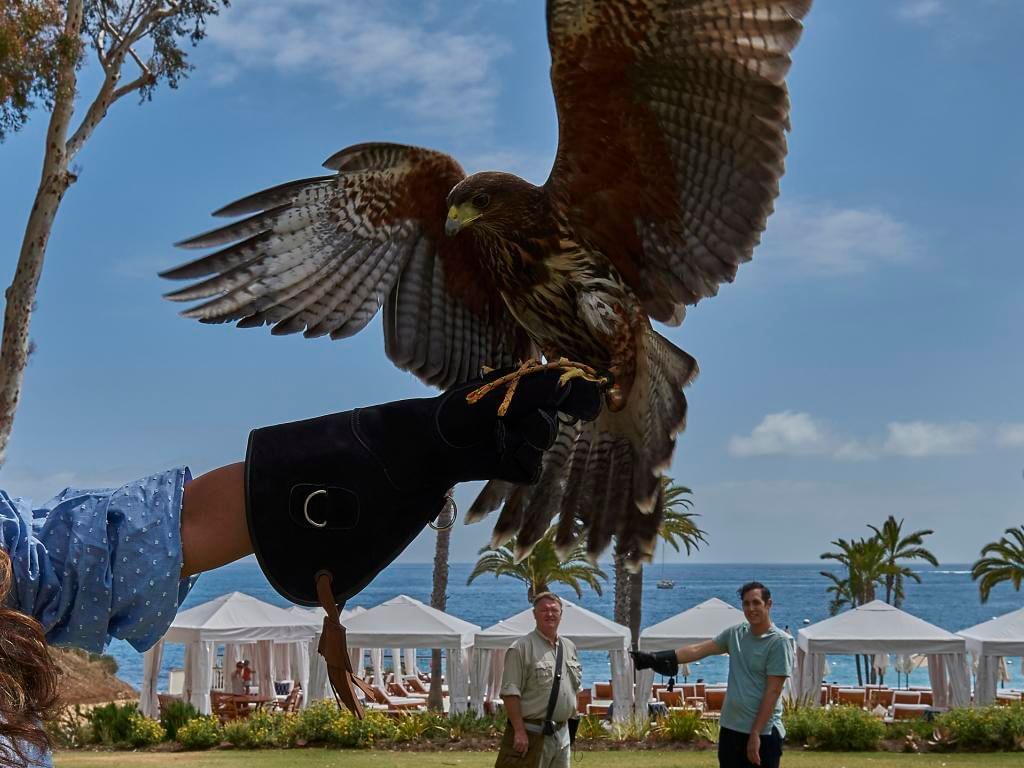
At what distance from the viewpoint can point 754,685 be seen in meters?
5.91

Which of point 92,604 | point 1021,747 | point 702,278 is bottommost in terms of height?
point 1021,747

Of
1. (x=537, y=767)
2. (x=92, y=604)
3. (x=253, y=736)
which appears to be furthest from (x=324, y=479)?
(x=253, y=736)

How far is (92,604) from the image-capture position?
111 cm

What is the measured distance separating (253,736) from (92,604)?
1674 cm

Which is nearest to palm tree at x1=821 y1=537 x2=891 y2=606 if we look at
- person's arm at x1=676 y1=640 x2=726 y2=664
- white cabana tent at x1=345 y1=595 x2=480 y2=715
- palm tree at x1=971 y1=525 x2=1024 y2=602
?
palm tree at x1=971 y1=525 x2=1024 y2=602

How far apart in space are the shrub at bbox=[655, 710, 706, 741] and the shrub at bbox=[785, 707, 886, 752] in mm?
1422

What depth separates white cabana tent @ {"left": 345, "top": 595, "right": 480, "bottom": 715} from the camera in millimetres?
19891

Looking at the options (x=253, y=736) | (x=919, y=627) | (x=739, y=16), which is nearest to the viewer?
(x=739, y=16)

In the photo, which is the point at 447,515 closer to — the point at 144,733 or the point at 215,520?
the point at 215,520

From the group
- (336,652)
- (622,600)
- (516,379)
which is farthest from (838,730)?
(336,652)

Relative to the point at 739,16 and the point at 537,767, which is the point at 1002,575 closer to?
the point at 537,767

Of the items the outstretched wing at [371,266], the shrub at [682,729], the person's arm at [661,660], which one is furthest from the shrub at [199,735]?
the outstretched wing at [371,266]

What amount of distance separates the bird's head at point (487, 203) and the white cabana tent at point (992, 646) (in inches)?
744

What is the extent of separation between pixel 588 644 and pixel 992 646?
7359 millimetres
